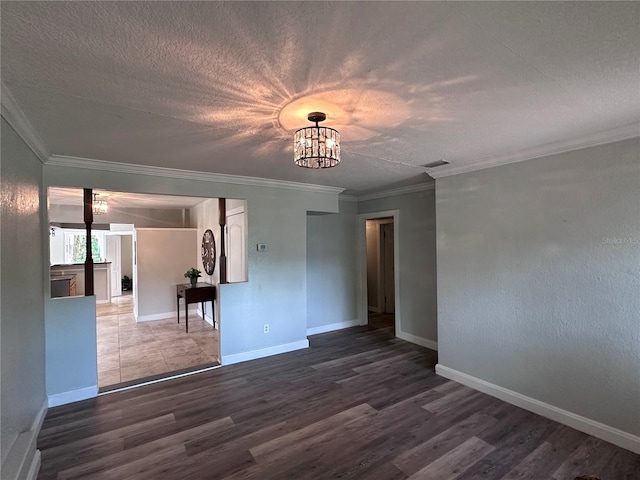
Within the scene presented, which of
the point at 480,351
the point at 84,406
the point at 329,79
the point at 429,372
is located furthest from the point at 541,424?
the point at 84,406

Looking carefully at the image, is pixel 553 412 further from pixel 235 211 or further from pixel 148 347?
pixel 148 347

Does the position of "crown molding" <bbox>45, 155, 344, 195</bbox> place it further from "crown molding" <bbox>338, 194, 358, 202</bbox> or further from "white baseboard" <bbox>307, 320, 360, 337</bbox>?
"white baseboard" <bbox>307, 320, 360, 337</bbox>

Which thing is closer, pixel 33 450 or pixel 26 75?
pixel 26 75

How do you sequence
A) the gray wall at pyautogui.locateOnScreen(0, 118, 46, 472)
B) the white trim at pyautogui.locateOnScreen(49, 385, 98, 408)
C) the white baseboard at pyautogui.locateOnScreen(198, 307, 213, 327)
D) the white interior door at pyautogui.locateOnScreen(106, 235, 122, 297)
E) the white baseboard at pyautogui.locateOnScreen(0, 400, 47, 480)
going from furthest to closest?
the white interior door at pyautogui.locateOnScreen(106, 235, 122, 297) → the white baseboard at pyautogui.locateOnScreen(198, 307, 213, 327) → the white trim at pyautogui.locateOnScreen(49, 385, 98, 408) → the gray wall at pyautogui.locateOnScreen(0, 118, 46, 472) → the white baseboard at pyautogui.locateOnScreen(0, 400, 47, 480)

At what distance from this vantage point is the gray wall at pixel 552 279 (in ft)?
7.75

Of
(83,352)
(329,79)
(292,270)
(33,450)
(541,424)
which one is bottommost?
(541,424)

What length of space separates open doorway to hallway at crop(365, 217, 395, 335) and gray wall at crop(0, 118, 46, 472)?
553cm

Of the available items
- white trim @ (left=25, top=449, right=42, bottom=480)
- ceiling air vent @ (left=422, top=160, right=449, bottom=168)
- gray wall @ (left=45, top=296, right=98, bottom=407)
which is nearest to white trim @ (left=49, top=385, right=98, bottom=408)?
gray wall @ (left=45, top=296, right=98, bottom=407)

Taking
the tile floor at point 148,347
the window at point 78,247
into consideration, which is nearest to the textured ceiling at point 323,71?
the tile floor at point 148,347

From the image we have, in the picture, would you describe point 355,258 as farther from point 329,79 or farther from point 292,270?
point 329,79

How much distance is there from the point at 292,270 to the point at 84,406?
2.68 meters

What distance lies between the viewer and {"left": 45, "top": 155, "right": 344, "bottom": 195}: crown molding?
2.99 meters

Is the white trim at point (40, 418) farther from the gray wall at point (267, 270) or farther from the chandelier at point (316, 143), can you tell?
the chandelier at point (316, 143)

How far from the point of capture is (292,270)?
177 inches
